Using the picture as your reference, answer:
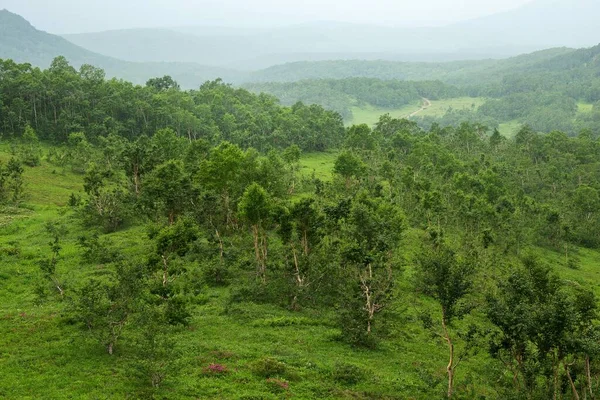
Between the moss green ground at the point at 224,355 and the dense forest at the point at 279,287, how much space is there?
0.13 meters

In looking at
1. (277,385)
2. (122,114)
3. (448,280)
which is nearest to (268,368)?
(277,385)

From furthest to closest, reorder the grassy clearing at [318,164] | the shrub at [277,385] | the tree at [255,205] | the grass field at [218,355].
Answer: the grassy clearing at [318,164] → the tree at [255,205] → the shrub at [277,385] → the grass field at [218,355]

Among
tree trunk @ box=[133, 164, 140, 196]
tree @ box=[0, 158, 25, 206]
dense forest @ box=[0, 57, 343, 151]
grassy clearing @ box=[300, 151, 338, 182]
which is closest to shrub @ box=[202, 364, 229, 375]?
tree trunk @ box=[133, 164, 140, 196]

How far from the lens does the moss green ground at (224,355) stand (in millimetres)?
22016

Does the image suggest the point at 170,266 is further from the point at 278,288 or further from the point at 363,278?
the point at 363,278

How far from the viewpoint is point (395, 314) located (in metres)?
34.2

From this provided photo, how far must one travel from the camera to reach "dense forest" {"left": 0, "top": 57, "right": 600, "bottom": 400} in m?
22.5

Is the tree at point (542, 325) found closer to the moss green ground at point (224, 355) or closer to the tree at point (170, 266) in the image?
the moss green ground at point (224, 355)

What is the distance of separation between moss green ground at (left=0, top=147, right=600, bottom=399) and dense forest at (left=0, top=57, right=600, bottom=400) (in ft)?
0.42

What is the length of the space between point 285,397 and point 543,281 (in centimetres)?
1435

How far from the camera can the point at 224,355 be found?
2552 centimetres

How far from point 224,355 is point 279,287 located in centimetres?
1104

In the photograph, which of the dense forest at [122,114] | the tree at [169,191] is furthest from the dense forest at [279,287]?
the dense forest at [122,114]

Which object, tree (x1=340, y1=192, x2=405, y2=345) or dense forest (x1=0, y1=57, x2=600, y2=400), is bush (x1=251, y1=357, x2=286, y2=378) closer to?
dense forest (x1=0, y1=57, x2=600, y2=400)
